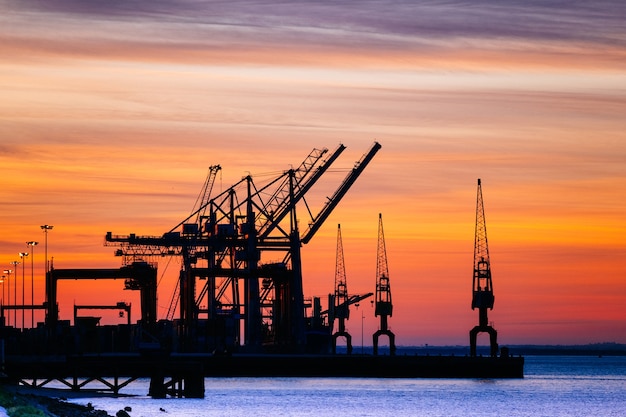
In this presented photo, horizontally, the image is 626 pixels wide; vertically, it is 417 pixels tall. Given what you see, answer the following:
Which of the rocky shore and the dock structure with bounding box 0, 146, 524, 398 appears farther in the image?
the dock structure with bounding box 0, 146, 524, 398

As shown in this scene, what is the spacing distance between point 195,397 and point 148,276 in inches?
2126

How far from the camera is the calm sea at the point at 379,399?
9562cm

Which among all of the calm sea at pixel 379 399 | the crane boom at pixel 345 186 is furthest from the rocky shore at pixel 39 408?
the crane boom at pixel 345 186

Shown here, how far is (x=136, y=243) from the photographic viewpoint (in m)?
151

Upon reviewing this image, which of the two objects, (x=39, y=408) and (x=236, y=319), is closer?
(x=39, y=408)

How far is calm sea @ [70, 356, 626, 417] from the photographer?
314ft

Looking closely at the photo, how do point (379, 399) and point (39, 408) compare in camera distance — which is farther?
point (379, 399)

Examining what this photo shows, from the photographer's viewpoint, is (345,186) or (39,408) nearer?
(39,408)

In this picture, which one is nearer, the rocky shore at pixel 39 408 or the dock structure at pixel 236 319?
the rocky shore at pixel 39 408

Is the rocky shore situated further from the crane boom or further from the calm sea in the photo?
the crane boom

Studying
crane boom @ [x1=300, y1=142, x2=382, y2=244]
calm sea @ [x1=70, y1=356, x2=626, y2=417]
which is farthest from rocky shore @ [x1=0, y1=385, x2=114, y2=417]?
crane boom @ [x1=300, y1=142, x2=382, y2=244]

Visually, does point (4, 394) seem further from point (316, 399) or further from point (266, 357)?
point (266, 357)

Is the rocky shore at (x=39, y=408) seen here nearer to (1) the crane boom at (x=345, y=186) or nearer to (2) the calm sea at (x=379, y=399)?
(2) the calm sea at (x=379, y=399)

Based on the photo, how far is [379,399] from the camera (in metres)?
114
